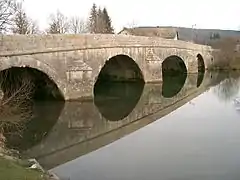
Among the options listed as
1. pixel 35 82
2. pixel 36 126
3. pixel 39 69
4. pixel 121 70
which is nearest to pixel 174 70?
pixel 121 70

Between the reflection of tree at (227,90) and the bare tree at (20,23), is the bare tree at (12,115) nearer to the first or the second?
the bare tree at (20,23)

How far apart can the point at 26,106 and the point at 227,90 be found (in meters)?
11.2

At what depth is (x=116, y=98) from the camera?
66.3 ft

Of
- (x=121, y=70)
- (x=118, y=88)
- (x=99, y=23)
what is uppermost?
(x=99, y=23)

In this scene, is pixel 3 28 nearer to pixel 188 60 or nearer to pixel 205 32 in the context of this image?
pixel 188 60

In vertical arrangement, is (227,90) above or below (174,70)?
below

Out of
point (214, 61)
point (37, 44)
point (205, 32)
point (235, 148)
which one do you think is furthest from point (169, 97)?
point (205, 32)

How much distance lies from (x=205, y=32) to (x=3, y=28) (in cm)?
6335

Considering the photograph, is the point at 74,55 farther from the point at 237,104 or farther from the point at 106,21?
the point at 106,21

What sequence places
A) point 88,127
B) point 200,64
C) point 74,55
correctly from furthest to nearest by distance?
point 200,64 → point 74,55 → point 88,127

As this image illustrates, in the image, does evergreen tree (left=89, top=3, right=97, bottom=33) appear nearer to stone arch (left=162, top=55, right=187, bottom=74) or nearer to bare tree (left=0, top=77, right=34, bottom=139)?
A: stone arch (left=162, top=55, right=187, bottom=74)

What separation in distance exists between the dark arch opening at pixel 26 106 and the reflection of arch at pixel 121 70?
6.99 metres

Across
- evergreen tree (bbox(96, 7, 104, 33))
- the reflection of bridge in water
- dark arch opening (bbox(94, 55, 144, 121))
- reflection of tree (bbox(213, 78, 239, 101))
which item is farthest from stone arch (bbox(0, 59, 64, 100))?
evergreen tree (bbox(96, 7, 104, 33))

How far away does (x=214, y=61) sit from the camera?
122 feet
